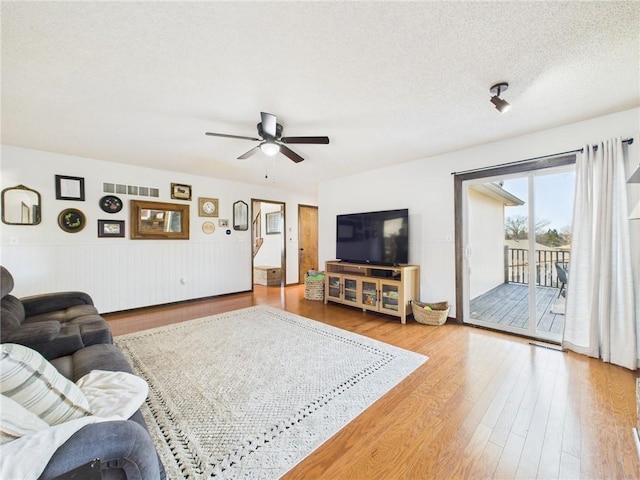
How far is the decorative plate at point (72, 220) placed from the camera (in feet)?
12.3

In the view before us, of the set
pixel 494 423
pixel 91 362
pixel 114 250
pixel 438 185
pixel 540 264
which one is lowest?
pixel 494 423

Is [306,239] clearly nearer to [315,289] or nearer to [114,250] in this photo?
[315,289]

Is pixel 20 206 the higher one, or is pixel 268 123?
pixel 268 123

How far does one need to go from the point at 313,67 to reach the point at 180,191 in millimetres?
3895

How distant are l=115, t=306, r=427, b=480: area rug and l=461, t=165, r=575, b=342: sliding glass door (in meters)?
1.58

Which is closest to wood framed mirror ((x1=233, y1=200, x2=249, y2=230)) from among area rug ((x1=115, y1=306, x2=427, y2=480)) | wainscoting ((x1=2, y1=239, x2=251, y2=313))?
wainscoting ((x1=2, y1=239, x2=251, y2=313))

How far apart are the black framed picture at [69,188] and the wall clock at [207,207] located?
5.54ft

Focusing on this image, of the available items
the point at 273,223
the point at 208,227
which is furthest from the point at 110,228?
the point at 273,223

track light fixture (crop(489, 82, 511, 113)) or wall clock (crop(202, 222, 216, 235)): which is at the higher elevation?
track light fixture (crop(489, 82, 511, 113))

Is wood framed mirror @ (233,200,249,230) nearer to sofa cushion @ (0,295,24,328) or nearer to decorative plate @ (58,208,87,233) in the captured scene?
decorative plate @ (58,208,87,233)

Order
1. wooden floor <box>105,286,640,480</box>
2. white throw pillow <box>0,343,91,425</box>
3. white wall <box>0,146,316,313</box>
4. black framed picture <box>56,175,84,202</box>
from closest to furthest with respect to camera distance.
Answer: white throw pillow <box>0,343,91,425</box> → wooden floor <box>105,286,640,480</box> → white wall <box>0,146,316,313</box> → black framed picture <box>56,175,84,202</box>

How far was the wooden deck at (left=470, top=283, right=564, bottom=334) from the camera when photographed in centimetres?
308

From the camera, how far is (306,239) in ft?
22.6

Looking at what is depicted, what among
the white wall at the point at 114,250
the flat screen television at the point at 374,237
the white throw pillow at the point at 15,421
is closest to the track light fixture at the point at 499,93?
the flat screen television at the point at 374,237
